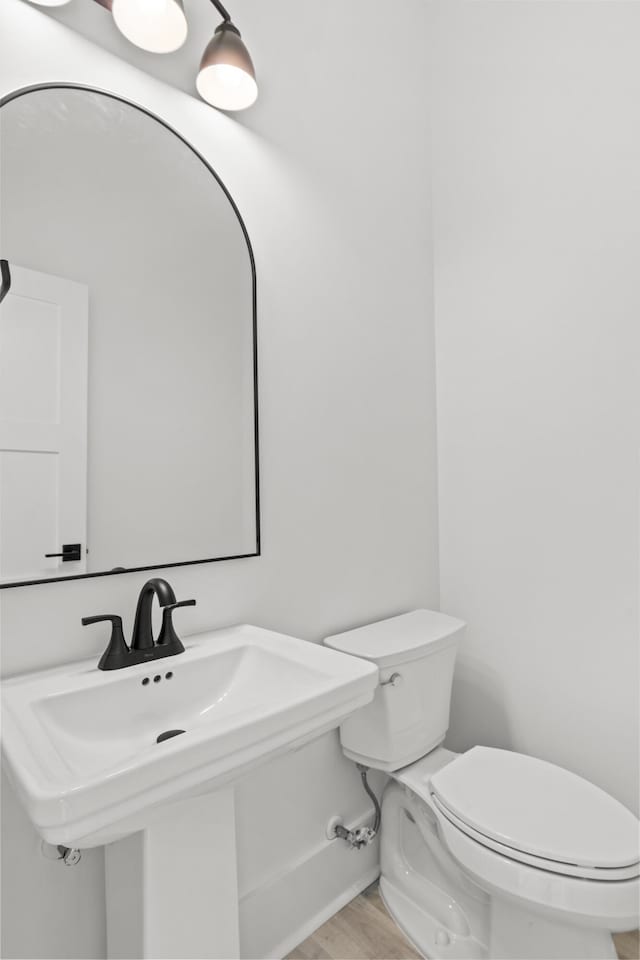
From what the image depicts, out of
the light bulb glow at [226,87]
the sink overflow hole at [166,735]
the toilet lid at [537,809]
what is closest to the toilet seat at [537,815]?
the toilet lid at [537,809]

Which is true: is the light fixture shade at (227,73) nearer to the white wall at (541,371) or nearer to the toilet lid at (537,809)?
the white wall at (541,371)

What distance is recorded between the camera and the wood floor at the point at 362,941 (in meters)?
1.26

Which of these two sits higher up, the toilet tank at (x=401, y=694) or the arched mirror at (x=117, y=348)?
the arched mirror at (x=117, y=348)

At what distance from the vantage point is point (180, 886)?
84 cm

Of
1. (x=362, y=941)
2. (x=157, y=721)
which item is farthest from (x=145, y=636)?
(x=362, y=941)

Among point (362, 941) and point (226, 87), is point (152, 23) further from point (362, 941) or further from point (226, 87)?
point (362, 941)

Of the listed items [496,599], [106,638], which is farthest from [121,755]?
[496,599]

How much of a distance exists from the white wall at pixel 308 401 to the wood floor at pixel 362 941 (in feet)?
0.19

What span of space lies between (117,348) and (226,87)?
69 centimetres

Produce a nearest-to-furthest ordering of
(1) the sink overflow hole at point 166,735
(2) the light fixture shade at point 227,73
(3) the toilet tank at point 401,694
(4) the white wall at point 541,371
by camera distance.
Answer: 1. (1) the sink overflow hole at point 166,735
2. (2) the light fixture shade at point 227,73
3. (3) the toilet tank at point 401,694
4. (4) the white wall at point 541,371

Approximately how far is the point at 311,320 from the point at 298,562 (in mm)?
680

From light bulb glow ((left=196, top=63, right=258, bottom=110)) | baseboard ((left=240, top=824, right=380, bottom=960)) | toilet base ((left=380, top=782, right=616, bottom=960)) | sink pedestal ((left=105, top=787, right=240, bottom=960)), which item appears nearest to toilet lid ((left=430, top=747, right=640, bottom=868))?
toilet base ((left=380, top=782, right=616, bottom=960))

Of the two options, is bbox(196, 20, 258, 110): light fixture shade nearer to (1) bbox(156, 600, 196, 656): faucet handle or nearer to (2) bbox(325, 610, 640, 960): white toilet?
(1) bbox(156, 600, 196, 656): faucet handle

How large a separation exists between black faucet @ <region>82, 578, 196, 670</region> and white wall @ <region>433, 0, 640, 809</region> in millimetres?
1088
